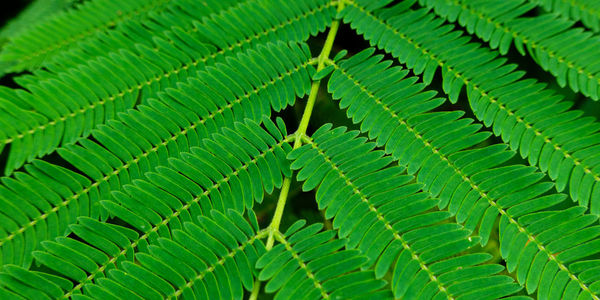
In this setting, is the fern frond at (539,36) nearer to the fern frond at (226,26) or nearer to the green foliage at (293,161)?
the green foliage at (293,161)

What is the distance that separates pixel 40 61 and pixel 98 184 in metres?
0.87

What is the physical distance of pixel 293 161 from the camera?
4.34ft

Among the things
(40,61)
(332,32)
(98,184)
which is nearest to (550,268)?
(332,32)

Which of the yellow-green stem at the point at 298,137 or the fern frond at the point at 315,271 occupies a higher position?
the yellow-green stem at the point at 298,137

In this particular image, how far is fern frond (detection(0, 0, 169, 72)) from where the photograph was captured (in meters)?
1.78

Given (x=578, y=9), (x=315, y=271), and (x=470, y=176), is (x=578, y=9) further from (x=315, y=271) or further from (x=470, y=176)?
(x=315, y=271)

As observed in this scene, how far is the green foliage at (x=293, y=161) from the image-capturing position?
1.06m

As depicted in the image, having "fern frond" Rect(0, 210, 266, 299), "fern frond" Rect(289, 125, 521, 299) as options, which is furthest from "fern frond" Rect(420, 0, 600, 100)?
"fern frond" Rect(0, 210, 266, 299)

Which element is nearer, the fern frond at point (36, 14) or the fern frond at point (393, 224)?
the fern frond at point (393, 224)

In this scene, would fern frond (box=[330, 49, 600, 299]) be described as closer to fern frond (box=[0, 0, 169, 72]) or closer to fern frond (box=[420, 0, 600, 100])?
fern frond (box=[420, 0, 600, 100])

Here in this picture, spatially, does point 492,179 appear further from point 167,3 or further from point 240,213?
point 167,3

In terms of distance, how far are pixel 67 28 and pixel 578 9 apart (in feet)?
6.94

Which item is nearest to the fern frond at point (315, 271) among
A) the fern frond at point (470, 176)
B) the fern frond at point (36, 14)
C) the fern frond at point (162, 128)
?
the fern frond at point (470, 176)

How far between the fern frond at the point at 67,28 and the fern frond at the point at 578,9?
1.59 meters
